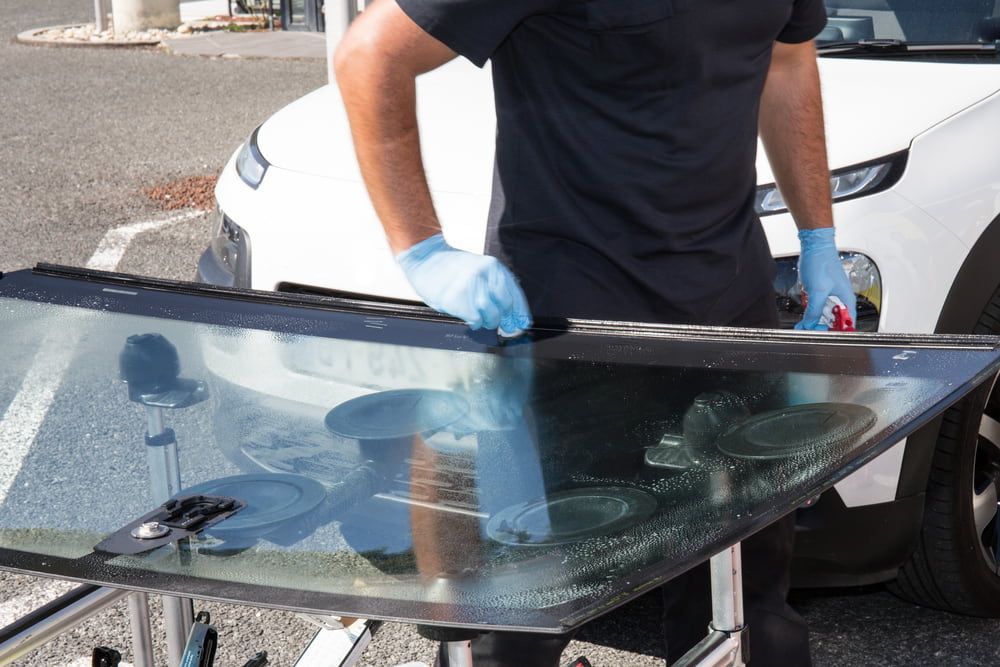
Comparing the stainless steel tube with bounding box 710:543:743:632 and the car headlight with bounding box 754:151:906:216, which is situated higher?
the car headlight with bounding box 754:151:906:216

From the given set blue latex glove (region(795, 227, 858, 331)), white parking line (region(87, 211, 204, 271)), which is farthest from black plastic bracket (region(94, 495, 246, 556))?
white parking line (region(87, 211, 204, 271))

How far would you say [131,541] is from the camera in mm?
1160

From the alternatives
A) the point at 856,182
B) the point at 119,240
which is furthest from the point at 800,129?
the point at 119,240

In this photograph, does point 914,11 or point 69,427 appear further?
point 914,11

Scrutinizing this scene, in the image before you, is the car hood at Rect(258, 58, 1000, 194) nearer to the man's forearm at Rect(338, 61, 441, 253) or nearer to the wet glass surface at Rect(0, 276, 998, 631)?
the man's forearm at Rect(338, 61, 441, 253)

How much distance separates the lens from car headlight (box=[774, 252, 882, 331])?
92.7 inches

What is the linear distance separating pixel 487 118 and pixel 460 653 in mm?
1743

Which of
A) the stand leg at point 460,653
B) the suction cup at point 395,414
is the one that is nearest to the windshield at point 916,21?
the suction cup at point 395,414

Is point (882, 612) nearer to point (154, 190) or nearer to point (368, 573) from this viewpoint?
point (368, 573)

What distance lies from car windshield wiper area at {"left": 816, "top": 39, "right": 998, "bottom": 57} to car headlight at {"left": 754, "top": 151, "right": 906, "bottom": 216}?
76cm

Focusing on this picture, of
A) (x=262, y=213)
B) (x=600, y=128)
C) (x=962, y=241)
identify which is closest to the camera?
(x=600, y=128)

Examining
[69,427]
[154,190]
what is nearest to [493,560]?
[69,427]

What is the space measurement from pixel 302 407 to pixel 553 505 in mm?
427

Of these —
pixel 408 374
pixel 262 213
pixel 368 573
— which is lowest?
pixel 368 573
